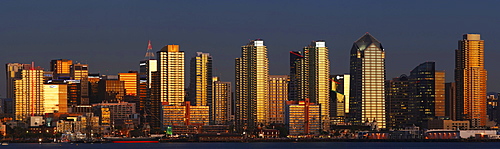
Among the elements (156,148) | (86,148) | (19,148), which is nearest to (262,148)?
(156,148)

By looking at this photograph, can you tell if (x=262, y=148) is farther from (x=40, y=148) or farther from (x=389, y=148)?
(x=40, y=148)

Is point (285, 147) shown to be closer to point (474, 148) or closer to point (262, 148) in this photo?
point (262, 148)

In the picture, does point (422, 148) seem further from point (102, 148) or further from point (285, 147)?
point (102, 148)

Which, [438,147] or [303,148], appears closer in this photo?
[303,148]

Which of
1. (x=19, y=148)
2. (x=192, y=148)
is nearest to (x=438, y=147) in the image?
(x=192, y=148)

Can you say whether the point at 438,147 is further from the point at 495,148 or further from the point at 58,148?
the point at 58,148

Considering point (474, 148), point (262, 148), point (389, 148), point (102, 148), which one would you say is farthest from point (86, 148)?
point (474, 148)
